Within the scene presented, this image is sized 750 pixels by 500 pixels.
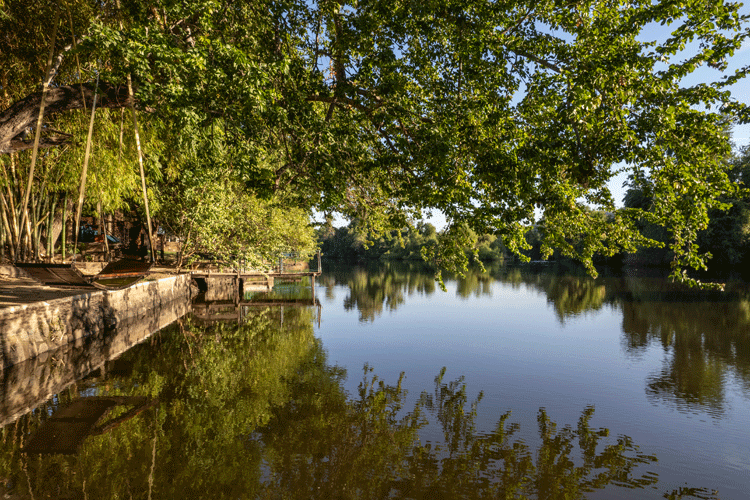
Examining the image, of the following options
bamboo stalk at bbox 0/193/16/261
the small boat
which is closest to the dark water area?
the small boat

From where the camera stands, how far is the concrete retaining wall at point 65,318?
8.38 meters

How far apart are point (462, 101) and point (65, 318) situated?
9.74 meters

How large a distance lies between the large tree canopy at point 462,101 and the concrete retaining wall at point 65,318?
3.27 metres

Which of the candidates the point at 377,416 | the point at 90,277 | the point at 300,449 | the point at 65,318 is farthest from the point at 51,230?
the point at 300,449

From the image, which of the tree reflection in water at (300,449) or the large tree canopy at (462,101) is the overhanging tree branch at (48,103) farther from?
the tree reflection in water at (300,449)

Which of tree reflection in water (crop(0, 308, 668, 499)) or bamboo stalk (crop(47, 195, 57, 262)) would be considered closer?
tree reflection in water (crop(0, 308, 668, 499))

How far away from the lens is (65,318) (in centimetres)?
1026

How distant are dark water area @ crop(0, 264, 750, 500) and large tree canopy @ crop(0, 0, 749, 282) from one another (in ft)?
9.22

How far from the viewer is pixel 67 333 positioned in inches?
410

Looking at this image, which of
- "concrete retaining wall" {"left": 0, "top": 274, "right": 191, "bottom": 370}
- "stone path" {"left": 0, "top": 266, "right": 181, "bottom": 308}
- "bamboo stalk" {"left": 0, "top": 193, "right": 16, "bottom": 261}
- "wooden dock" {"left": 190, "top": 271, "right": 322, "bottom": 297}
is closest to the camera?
"concrete retaining wall" {"left": 0, "top": 274, "right": 191, "bottom": 370}

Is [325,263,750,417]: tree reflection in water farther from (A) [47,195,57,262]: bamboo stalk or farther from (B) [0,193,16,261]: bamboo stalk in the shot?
(B) [0,193,16,261]: bamboo stalk

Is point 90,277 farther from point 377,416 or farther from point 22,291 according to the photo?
point 377,416

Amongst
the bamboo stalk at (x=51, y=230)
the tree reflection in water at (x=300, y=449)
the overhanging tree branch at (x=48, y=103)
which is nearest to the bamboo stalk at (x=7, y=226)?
the bamboo stalk at (x=51, y=230)

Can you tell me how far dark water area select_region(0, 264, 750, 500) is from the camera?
16.9 feet
